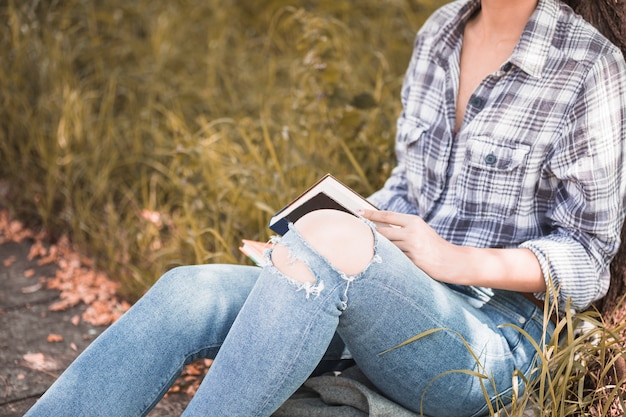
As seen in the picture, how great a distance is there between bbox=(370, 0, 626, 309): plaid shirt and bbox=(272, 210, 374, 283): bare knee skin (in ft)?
1.36

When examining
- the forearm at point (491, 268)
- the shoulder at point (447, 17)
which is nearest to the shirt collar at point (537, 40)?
the shoulder at point (447, 17)

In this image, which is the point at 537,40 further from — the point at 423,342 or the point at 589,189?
the point at 423,342

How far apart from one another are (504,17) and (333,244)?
76 centimetres

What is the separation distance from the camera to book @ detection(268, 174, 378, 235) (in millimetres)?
1632

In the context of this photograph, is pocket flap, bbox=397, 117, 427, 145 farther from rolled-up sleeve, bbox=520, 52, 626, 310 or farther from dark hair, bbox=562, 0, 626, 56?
dark hair, bbox=562, 0, 626, 56

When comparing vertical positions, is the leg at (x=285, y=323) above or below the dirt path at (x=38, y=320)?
above

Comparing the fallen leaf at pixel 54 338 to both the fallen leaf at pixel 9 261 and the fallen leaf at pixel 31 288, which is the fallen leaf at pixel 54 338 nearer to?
the fallen leaf at pixel 31 288

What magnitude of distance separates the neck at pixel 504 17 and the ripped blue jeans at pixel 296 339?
2.05 feet

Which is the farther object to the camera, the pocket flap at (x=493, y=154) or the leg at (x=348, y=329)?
the pocket flap at (x=493, y=154)

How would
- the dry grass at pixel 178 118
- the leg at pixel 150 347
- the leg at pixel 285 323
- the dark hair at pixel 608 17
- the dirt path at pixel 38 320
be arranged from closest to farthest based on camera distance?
the leg at pixel 285 323, the leg at pixel 150 347, the dark hair at pixel 608 17, the dirt path at pixel 38 320, the dry grass at pixel 178 118

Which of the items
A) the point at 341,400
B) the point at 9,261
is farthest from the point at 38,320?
the point at 341,400

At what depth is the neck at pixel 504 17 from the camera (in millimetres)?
1809

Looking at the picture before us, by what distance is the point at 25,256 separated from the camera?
9.61 ft

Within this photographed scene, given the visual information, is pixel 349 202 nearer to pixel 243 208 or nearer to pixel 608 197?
pixel 608 197
